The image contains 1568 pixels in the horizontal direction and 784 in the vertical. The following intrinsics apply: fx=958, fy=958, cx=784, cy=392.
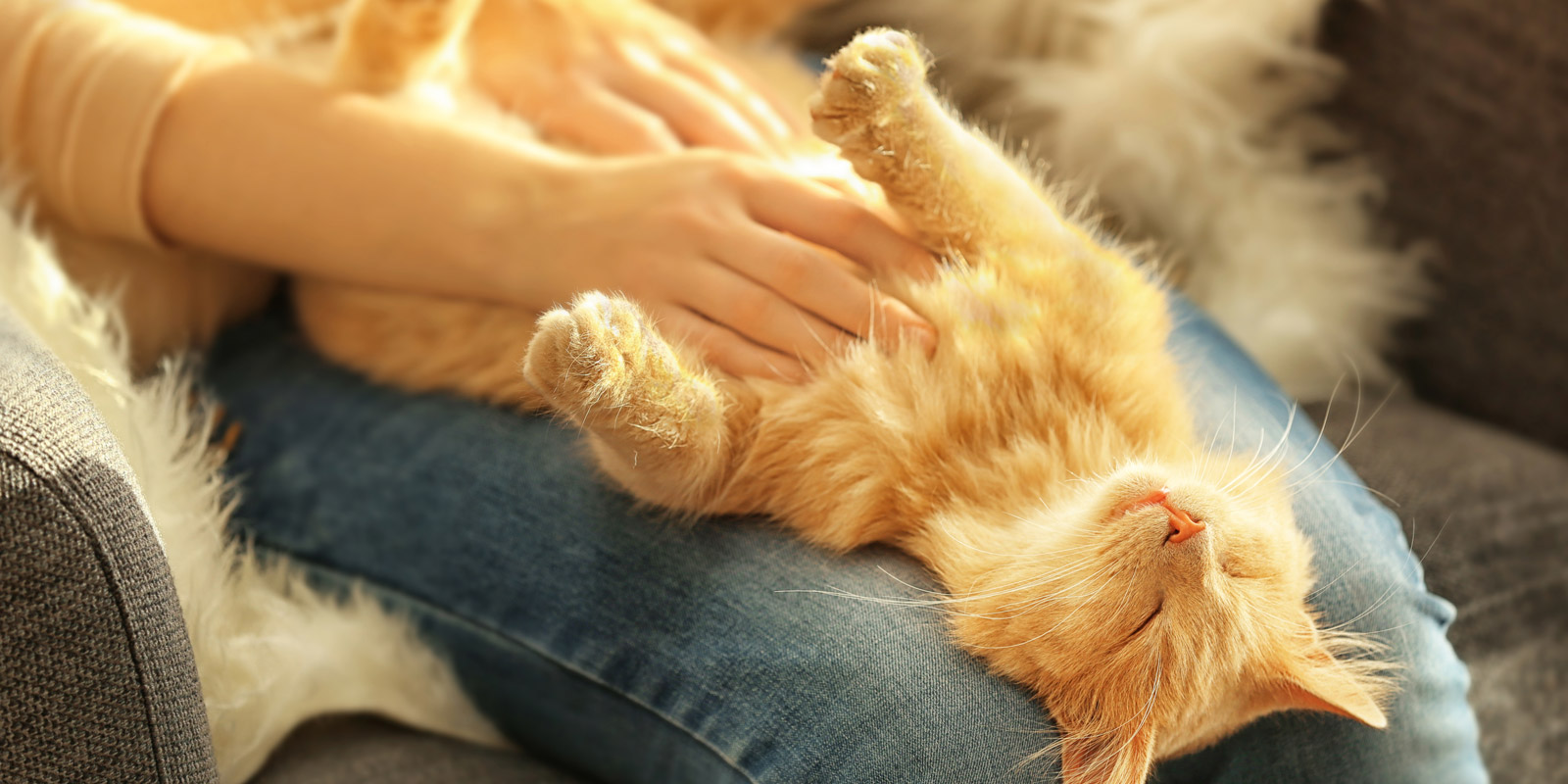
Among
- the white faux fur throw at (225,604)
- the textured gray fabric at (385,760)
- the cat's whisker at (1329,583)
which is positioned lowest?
the textured gray fabric at (385,760)

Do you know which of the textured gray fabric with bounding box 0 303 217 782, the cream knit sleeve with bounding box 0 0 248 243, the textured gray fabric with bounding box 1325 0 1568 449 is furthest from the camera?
the textured gray fabric with bounding box 1325 0 1568 449

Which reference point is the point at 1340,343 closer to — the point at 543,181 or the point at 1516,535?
→ the point at 1516,535

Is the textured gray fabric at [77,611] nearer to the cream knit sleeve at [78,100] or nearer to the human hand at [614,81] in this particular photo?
the cream knit sleeve at [78,100]

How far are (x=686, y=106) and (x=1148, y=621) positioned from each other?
30.7 inches

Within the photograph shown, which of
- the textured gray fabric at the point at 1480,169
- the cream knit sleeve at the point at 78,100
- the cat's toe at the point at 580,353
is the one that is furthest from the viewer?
the textured gray fabric at the point at 1480,169

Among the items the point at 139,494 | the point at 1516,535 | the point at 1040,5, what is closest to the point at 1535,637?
the point at 1516,535

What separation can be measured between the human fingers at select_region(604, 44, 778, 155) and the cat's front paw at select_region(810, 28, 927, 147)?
0.90 feet

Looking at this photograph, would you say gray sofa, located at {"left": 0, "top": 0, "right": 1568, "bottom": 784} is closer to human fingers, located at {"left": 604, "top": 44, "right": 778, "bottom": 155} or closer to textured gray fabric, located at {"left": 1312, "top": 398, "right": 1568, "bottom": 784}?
textured gray fabric, located at {"left": 1312, "top": 398, "right": 1568, "bottom": 784}

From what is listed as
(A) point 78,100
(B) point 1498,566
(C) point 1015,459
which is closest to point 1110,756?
(C) point 1015,459

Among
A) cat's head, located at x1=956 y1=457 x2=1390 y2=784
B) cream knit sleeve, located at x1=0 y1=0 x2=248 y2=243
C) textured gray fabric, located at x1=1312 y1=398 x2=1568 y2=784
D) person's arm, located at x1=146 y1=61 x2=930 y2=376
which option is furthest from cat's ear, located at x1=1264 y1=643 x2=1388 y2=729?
cream knit sleeve, located at x1=0 y1=0 x2=248 y2=243

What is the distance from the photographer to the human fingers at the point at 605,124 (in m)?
1.14

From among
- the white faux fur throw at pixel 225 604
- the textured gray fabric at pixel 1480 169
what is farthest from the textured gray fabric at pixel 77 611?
the textured gray fabric at pixel 1480 169

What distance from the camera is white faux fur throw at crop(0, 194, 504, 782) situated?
835 mm

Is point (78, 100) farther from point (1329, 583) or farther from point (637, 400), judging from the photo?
point (1329, 583)
